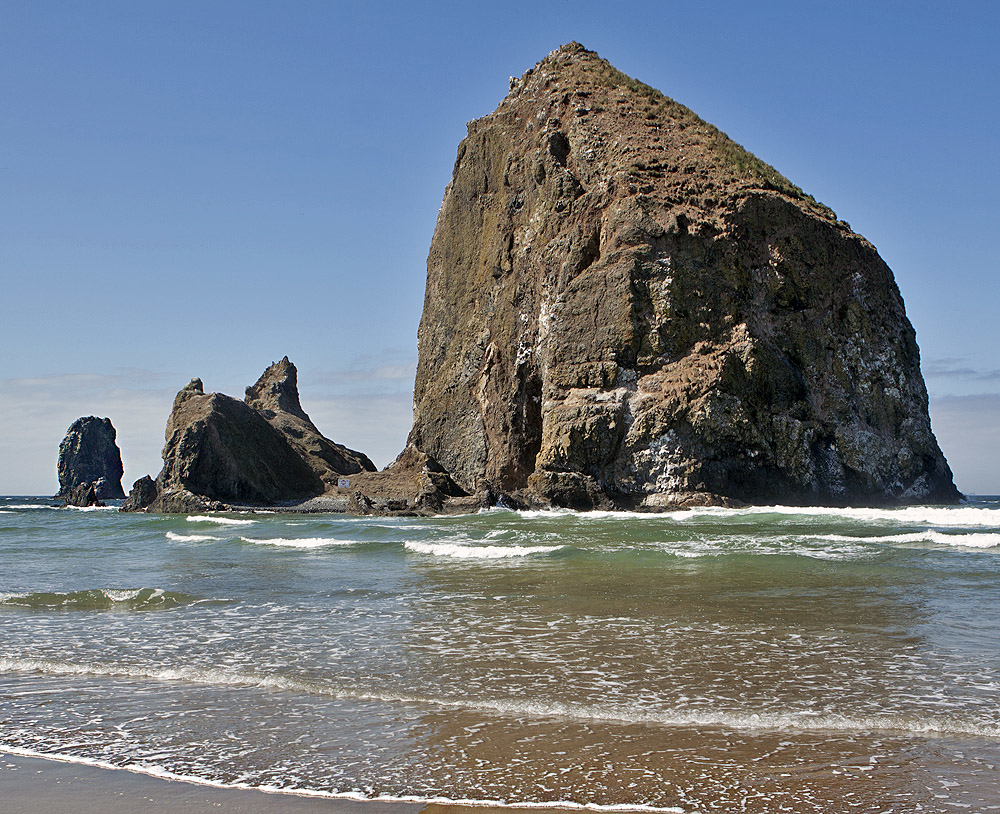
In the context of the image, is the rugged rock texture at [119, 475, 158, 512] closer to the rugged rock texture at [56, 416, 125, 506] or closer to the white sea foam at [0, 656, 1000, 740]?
the rugged rock texture at [56, 416, 125, 506]

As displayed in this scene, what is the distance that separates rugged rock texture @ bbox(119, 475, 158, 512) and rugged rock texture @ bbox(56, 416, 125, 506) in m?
42.1

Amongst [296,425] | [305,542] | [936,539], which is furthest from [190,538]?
[296,425]

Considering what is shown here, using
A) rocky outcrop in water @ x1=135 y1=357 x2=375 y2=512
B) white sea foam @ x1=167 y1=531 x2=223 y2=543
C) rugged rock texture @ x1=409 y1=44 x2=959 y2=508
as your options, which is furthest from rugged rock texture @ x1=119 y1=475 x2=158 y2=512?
white sea foam @ x1=167 y1=531 x2=223 y2=543

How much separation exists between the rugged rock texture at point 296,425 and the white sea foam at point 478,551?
4324cm

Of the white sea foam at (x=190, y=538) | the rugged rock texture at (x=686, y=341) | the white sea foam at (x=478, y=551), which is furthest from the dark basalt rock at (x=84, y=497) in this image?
the white sea foam at (x=478, y=551)

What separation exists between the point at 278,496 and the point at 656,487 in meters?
30.1

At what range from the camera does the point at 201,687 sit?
6.89 metres

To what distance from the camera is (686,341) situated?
38.6 m

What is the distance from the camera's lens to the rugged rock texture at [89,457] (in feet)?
304

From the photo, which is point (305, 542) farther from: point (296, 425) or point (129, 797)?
point (296, 425)

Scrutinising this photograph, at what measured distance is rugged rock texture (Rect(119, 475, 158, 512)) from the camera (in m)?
53.1

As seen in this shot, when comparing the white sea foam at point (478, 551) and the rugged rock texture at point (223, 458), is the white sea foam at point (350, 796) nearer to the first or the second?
the white sea foam at point (478, 551)

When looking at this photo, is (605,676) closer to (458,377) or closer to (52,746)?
(52,746)

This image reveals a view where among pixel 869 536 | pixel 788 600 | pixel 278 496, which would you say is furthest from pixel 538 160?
pixel 788 600
